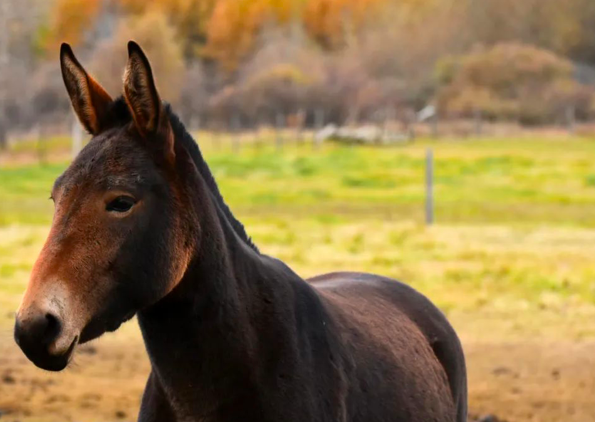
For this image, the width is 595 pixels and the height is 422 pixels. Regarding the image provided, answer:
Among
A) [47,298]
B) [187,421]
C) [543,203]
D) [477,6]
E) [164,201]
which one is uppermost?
[477,6]

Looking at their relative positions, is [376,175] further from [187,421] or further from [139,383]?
[187,421]

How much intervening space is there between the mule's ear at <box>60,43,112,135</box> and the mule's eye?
1.11ft

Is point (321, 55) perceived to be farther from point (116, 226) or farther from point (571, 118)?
point (116, 226)

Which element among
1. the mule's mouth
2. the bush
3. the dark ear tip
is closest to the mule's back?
the mule's mouth

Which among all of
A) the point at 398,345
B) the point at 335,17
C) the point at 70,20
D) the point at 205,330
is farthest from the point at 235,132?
the point at 205,330

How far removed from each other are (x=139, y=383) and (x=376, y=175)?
22760 millimetres

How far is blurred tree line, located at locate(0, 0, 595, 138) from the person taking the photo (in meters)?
49.6

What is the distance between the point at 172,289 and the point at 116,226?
11.7 inches

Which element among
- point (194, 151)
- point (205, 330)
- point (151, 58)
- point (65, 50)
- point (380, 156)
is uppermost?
point (151, 58)

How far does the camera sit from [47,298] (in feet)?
10.3

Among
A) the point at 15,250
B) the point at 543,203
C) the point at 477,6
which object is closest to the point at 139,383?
the point at 15,250

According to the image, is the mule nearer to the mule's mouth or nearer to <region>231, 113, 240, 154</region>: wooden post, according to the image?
the mule's mouth

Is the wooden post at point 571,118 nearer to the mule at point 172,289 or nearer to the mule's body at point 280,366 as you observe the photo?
the mule's body at point 280,366

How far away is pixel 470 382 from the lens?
938cm
